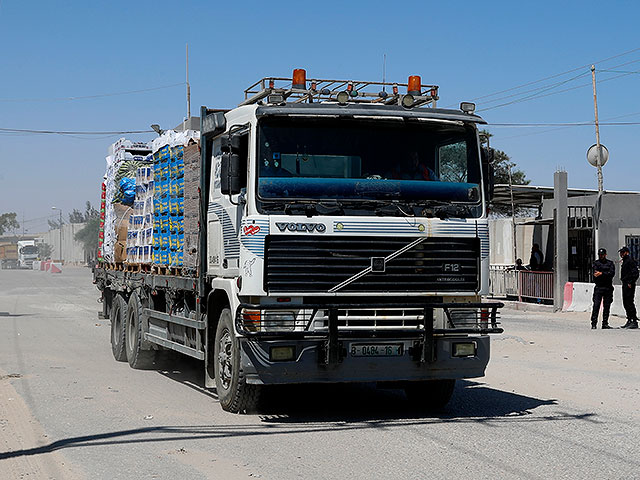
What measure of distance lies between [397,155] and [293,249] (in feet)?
5.05

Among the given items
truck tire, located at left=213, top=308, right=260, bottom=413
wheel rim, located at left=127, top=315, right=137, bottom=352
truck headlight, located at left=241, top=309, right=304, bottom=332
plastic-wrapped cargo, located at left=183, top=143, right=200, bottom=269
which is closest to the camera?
truck headlight, located at left=241, top=309, right=304, bottom=332

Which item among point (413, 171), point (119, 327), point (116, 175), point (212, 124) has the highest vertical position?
point (212, 124)

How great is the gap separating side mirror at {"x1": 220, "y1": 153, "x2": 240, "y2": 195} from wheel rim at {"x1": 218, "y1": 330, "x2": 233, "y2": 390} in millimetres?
1506

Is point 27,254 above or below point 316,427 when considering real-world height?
above

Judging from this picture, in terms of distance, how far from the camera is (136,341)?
13672 mm

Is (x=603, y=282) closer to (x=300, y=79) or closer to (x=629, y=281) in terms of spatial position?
(x=629, y=281)

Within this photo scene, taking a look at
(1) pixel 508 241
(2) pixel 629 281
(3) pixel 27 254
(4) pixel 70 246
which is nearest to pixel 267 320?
(2) pixel 629 281

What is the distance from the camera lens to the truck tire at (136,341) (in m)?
13.5

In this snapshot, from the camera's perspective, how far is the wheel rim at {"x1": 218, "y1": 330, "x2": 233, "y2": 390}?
31.4 ft

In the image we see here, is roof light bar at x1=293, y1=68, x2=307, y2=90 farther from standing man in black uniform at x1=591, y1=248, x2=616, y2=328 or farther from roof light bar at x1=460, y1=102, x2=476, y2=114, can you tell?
standing man in black uniform at x1=591, y1=248, x2=616, y2=328

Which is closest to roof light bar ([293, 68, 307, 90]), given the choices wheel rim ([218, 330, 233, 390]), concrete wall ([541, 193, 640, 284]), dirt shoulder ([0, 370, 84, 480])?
wheel rim ([218, 330, 233, 390])

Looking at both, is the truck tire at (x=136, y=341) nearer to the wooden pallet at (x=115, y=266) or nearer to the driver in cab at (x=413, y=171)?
the wooden pallet at (x=115, y=266)

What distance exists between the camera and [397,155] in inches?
368

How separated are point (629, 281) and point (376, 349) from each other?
13.8 m
